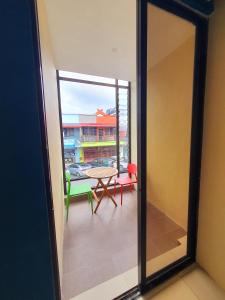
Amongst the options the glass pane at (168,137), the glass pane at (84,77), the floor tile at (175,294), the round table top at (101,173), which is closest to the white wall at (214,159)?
the glass pane at (168,137)

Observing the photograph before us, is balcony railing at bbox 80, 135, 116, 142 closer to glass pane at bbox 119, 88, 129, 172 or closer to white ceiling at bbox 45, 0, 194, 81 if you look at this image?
glass pane at bbox 119, 88, 129, 172

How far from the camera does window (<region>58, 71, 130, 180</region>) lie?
333cm

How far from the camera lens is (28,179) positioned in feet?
2.78

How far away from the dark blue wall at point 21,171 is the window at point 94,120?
2567 mm

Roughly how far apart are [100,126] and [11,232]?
3.06 metres

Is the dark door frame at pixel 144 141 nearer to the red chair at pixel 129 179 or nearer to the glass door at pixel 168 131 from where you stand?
the glass door at pixel 168 131

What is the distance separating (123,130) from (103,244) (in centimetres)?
264

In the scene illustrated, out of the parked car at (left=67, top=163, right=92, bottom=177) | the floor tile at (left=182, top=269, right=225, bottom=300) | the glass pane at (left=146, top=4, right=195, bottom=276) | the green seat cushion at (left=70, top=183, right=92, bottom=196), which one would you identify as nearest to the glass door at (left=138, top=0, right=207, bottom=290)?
the glass pane at (left=146, top=4, right=195, bottom=276)

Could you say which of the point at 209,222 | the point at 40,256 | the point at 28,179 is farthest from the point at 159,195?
the point at 28,179

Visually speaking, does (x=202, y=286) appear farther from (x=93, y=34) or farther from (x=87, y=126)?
(x=87, y=126)

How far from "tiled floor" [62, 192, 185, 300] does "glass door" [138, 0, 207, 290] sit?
23 millimetres

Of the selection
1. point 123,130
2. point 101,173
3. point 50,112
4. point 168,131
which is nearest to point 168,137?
point 168,131

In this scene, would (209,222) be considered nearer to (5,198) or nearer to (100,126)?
(5,198)

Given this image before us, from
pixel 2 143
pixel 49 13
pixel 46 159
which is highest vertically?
pixel 49 13
